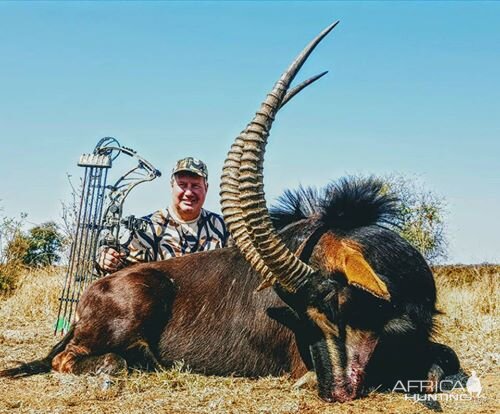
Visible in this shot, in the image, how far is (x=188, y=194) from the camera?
23.3ft

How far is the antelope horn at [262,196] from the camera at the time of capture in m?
4.31

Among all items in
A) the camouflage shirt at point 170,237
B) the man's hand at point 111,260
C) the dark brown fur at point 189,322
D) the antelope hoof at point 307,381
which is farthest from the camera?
the camouflage shirt at point 170,237

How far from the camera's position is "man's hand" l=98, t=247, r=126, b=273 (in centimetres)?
657

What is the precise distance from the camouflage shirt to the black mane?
1.70m

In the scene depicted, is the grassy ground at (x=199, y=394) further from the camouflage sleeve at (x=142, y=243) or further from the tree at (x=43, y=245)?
the tree at (x=43, y=245)

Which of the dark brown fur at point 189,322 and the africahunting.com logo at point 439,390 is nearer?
the africahunting.com logo at point 439,390

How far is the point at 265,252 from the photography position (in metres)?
4.32

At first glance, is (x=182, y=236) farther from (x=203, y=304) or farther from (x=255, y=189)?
(x=255, y=189)

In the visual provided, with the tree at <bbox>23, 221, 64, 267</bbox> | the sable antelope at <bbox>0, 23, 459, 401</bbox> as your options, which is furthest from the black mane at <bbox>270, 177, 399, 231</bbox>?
the tree at <bbox>23, 221, 64, 267</bbox>

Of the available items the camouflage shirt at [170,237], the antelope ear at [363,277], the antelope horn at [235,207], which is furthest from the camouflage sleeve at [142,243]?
the antelope ear at [363,277]

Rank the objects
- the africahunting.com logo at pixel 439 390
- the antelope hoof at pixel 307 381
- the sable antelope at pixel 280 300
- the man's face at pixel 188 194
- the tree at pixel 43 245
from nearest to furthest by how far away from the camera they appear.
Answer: the sable antelope at pixel 280 300 → the africahunting.com logo at pixel 439 390 → the antelope hoof at pixel 307 381 → the man's face at pixel 188 194 → the tree at pixel 43 245

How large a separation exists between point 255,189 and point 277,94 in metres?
0.68

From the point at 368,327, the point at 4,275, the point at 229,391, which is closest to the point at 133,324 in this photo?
the point at 229,391

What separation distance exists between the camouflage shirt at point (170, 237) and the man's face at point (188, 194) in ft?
0.33
